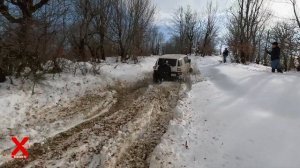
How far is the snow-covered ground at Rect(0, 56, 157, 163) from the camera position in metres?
8.16

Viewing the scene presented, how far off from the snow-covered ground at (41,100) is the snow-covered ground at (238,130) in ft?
11.6

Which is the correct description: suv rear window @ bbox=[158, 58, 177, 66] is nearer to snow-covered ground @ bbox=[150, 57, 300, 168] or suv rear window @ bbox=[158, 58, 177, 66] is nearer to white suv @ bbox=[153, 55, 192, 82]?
white suv @ bbox=[153, 55, 192, 82]

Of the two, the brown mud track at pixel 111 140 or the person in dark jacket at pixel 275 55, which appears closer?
the brown mud track at pixel 111 140

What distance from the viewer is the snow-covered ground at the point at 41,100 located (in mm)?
8164

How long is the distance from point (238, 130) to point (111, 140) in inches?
144

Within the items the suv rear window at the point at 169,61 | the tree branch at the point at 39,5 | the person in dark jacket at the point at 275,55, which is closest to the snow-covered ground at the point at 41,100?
the tree branch at the point at 39,5

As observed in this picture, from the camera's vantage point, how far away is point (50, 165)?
6227 mm

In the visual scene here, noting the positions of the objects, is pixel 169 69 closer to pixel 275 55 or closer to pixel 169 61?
pixel 169 61

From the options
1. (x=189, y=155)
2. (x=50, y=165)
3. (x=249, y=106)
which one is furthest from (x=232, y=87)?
(x=50, y=165)

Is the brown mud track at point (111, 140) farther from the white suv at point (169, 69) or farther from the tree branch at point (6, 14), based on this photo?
the white suv at point (169, 69)

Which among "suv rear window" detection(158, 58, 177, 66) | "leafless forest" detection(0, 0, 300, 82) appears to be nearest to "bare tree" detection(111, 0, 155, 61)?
"leafless forest" detection(0, 0, 300, 82)

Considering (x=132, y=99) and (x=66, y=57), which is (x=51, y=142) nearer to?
(x=132, y=99)

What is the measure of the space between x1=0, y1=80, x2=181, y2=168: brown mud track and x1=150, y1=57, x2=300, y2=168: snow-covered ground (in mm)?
471

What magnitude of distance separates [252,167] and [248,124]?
2475mm
